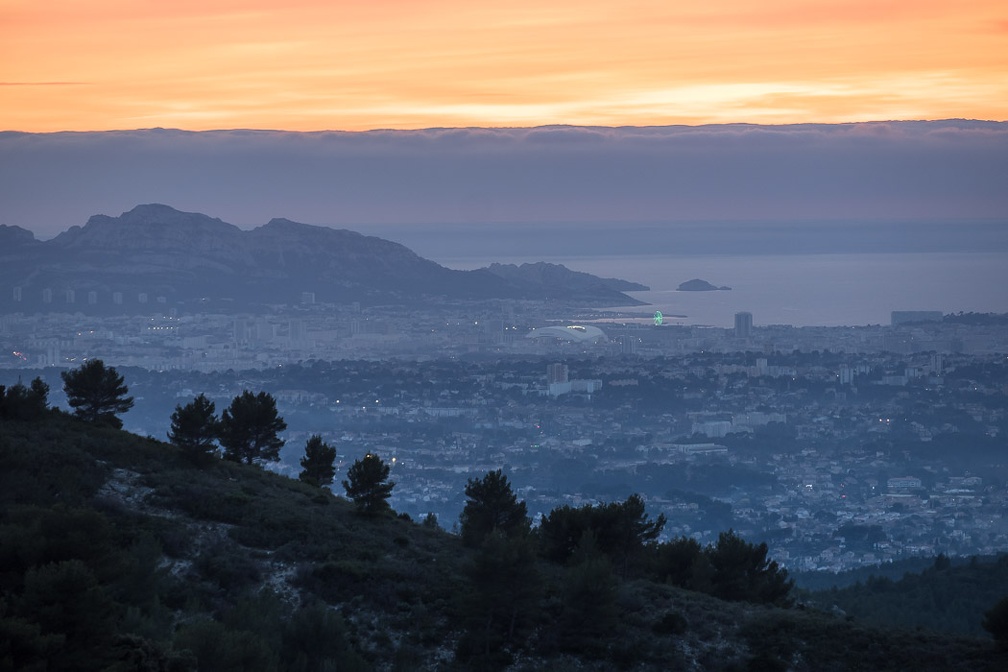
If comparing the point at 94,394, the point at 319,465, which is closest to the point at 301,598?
the point at 319,465

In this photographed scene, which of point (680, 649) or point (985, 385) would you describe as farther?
point (985, 385)

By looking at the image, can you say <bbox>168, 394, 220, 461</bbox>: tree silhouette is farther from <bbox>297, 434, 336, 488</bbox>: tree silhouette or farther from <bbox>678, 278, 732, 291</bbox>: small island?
<bbox>678, 278, 732, 291</bbox>: small island

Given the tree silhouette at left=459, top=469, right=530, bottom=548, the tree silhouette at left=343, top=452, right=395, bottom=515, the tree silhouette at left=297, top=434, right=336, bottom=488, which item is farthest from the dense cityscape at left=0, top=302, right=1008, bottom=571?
the tree silhouette at left=459, top=469, right=530, bottom=548

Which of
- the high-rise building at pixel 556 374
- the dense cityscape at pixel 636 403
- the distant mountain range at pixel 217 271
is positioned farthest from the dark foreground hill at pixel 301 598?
the distant mountain range at pixel 217 271

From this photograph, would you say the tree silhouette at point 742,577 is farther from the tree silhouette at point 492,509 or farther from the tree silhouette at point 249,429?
the tree silhouette at point 249,429

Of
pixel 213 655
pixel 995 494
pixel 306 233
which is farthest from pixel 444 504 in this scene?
pixel 306 233

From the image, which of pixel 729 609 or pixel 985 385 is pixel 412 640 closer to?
pixel 729 609
